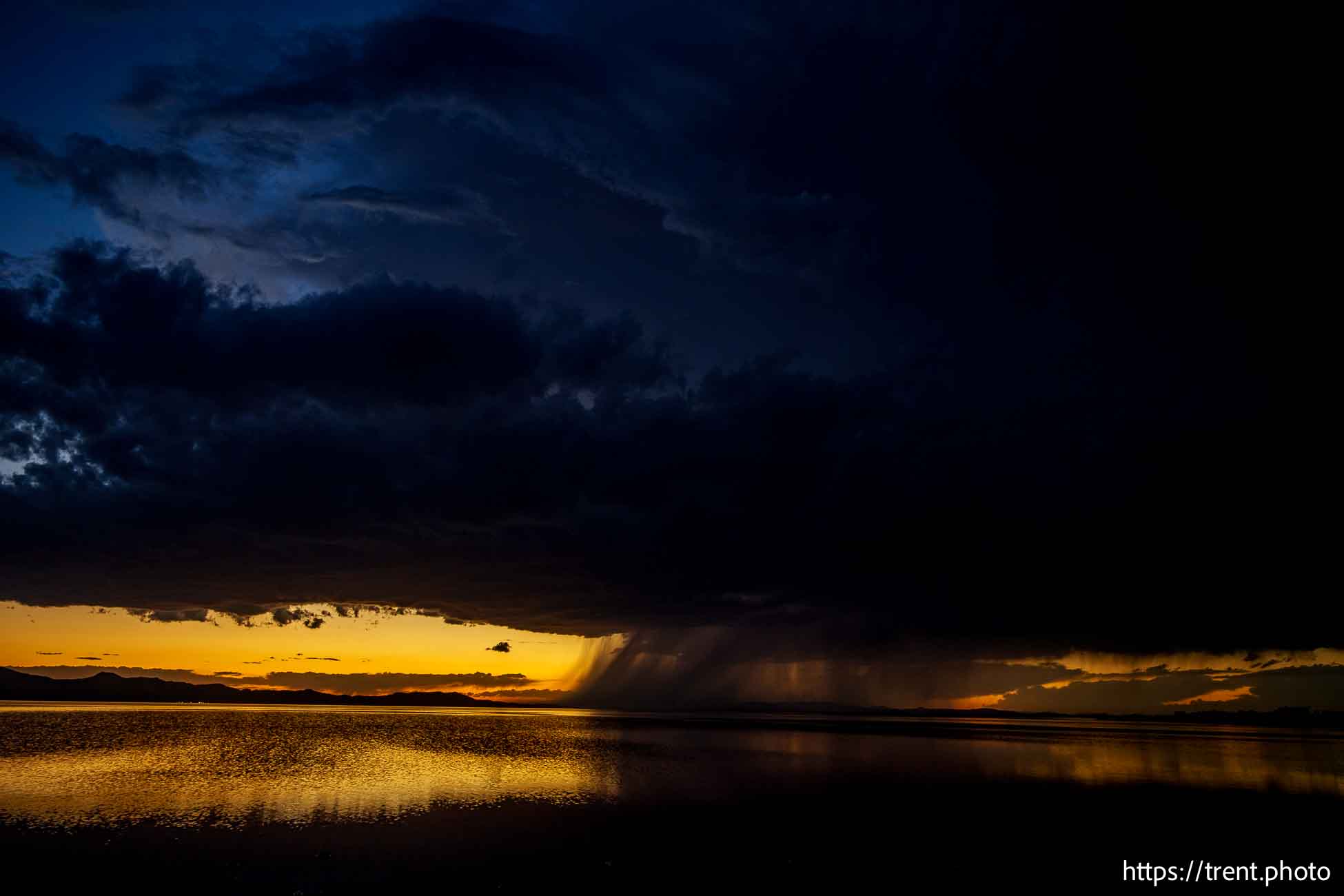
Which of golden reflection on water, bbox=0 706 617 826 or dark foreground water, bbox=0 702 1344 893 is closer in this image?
dark foreground water, bbox=0 702 1344 893

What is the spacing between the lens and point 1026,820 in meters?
46.9

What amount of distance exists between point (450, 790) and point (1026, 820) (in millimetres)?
36659

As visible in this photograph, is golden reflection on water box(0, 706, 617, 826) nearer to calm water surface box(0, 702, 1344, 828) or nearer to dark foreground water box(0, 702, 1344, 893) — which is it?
calm water surface box(0, 702, 1344, 828)

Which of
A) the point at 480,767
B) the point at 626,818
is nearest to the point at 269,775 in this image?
the point at 480,767

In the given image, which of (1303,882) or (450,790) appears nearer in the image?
(1303,882)

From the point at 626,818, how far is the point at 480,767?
3270 centimetres

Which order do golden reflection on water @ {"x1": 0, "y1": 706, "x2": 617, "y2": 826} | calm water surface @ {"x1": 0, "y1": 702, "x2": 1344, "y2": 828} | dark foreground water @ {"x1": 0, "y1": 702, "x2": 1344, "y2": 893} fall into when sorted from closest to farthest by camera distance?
1. dark foreground water @ {"x1": 0, "y1": 702, "x2": 1344, "y2": 893}
2. golden reflection on water @ {"x1": 0, "y1": 706, "x2": 617, "y2": 826}
3. calm water surface @ {"x1": 0, "y1": 702, "x2": 1344, "y2": 828}

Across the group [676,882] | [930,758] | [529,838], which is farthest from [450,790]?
[930,758]

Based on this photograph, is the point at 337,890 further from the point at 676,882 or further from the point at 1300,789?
the point at 1300,789

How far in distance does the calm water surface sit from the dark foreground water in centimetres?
46

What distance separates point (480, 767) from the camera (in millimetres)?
72500

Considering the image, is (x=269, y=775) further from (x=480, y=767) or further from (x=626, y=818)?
(x=626, y=818)

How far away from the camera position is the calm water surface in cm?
4712

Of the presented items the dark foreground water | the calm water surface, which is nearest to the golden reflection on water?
the calm water surface
